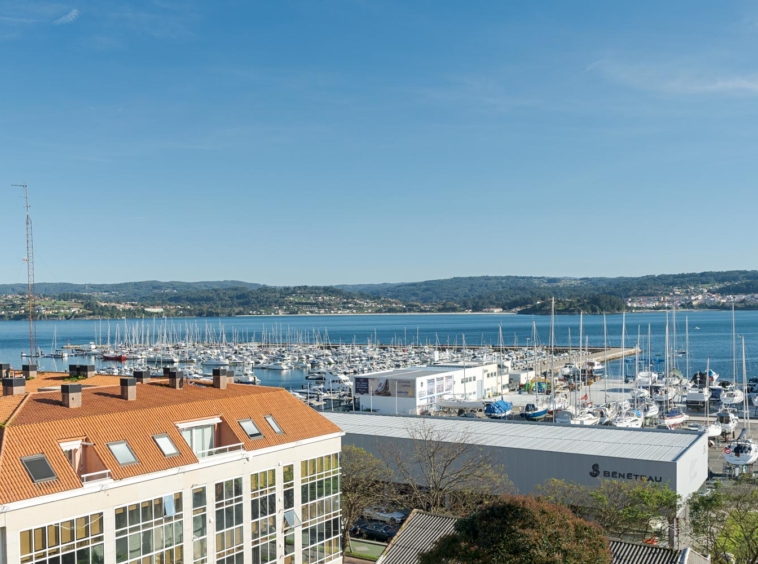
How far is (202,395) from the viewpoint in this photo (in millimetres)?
23906

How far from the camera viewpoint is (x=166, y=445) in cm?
2014

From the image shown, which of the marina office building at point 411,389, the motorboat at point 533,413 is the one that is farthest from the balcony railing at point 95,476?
the motorboat at point 533,413

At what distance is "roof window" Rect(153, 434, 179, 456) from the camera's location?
19938mm

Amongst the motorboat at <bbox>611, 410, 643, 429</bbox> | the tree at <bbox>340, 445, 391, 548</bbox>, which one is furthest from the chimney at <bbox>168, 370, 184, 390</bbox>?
the motorboat at <bbox>611, 410, 643, 429</bbox>

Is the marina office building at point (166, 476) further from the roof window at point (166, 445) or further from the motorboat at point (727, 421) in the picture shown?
the motorboat at point (727, 421)

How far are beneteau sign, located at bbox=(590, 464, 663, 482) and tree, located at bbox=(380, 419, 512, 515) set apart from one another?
A: 3.82 meters

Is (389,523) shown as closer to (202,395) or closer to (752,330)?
(202,395)

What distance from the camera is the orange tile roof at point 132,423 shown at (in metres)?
17.2

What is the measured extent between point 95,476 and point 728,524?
19188 millimetres

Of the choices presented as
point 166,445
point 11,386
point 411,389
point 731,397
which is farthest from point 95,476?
point 731,397

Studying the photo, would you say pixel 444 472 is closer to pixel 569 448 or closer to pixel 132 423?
pixel 569 448

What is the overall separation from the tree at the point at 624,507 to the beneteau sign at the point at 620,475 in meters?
2.42

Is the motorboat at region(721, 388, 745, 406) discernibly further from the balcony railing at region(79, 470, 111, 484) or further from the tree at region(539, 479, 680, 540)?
the balcony railing at region(79, 470, 111, 484)

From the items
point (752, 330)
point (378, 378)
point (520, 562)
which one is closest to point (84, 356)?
point (378, 378)
